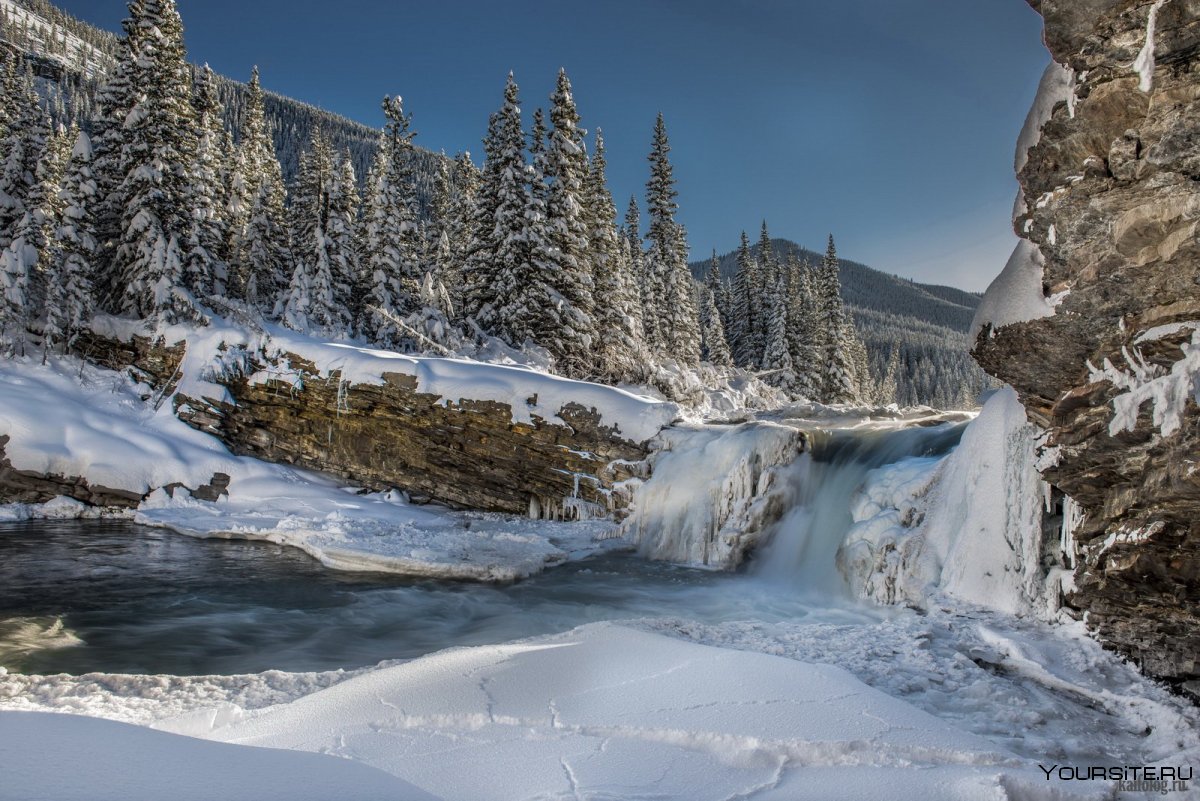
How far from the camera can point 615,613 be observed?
9.79 metres

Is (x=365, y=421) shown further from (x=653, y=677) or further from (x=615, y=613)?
(x=653, y=677)

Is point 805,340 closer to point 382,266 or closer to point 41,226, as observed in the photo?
point 382,266

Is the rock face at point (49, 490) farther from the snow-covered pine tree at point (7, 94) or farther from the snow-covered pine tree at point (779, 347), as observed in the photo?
the snow-covered pine tree at point (779, 347)

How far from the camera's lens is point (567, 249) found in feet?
83.7

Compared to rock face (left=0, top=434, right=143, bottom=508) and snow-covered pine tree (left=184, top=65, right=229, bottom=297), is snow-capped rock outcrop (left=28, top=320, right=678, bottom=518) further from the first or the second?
snow-covered pine tree (left=184, top=65, right=229, bottom=297)

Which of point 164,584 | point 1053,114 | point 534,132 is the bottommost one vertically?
point 164,584

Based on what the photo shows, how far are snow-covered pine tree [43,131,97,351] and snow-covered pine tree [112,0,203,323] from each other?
36.5 inches

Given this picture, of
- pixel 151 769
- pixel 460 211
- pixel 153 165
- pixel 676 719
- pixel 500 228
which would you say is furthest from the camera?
pixel 460 211

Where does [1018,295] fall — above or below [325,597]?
above

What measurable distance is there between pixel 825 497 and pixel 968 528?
11.6 ft

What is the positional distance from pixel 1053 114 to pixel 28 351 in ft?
88.3

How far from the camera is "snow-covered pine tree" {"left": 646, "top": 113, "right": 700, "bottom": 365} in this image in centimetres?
3891

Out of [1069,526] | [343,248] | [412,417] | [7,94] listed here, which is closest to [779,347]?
[343,248]

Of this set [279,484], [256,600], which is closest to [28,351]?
[279,484]
